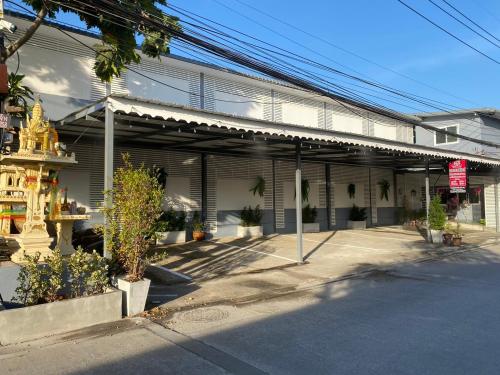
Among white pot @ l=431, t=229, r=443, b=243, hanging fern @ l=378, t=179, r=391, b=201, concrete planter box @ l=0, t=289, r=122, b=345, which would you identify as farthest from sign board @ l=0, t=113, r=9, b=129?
hanging fern @ l=378, t=179, r=391, b=201

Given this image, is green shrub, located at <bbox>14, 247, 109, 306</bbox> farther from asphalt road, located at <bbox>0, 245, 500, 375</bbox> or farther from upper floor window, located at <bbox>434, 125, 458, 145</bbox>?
upper floor window, located at <bbox>434, 125, 458, 145</bbox>

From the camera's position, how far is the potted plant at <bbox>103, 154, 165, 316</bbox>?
703 centimetres

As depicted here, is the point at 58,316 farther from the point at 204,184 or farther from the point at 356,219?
the point at 356,219

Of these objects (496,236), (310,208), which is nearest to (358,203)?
(310,208)

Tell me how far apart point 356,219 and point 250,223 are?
7.11 metres

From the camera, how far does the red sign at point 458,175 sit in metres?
17.5

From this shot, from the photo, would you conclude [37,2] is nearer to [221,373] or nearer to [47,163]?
[47,163]

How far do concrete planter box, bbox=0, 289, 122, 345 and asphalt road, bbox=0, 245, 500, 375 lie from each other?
23 centimetres

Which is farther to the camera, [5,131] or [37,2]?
[37,2]

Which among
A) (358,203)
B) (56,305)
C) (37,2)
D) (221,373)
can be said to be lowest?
(221,373)

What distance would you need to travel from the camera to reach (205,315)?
23.1ft

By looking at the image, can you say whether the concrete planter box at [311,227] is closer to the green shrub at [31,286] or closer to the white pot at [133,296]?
the white pot at [133,296]

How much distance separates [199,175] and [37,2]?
9290mm

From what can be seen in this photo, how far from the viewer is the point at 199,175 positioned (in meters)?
17.0
